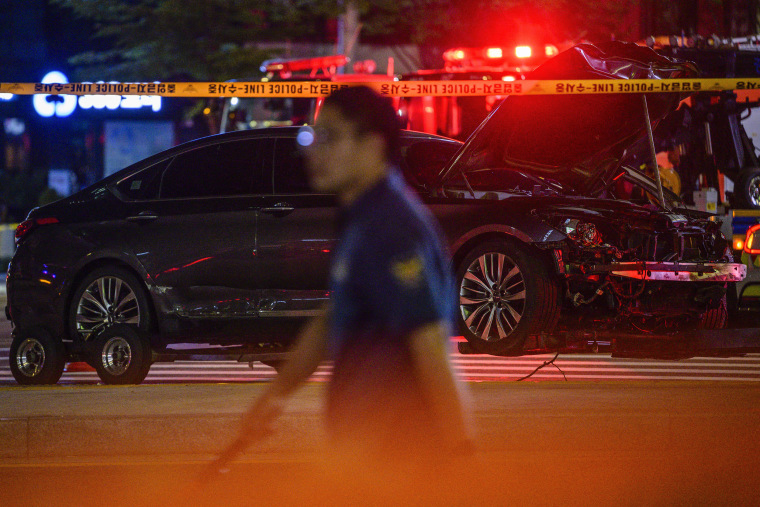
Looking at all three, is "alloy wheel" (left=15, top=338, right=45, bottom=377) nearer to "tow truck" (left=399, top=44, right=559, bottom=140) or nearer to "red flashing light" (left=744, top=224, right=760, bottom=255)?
"red flashing light" (left=744, top=224, right=760, bottom=255)

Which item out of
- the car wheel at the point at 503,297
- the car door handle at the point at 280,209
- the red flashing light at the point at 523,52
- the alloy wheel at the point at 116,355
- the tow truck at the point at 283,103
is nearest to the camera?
the car wheel at the point at 503,297

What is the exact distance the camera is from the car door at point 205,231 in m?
8.20

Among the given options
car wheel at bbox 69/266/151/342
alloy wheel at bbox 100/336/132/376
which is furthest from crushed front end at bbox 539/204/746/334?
alloy wheel at bbox 100/336/132/376

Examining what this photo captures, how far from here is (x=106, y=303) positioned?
8.52m

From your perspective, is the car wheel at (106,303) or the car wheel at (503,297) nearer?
the car wheel at (503,297)

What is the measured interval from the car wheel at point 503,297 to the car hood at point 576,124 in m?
0.73

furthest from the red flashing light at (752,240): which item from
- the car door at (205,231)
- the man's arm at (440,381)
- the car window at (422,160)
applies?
the man's arm at (440,381)

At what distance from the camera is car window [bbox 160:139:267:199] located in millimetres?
8469

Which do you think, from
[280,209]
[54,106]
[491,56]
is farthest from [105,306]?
[54,106]

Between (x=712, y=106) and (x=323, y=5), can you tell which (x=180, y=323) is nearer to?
(x=712, y=106)

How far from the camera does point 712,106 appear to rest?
1061 cm

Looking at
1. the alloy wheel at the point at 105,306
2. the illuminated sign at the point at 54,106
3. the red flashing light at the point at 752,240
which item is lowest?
the alloy wheel at the point at 105,306

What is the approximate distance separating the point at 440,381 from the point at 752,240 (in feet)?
20.6

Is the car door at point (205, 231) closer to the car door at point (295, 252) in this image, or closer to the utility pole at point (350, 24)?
the car door at point (295, 252)
